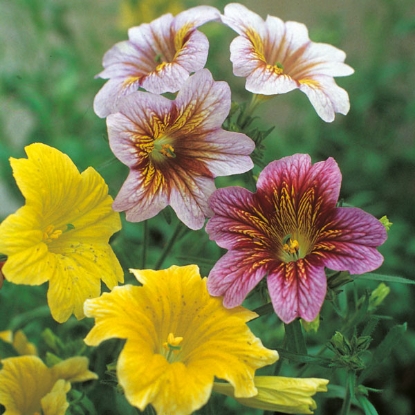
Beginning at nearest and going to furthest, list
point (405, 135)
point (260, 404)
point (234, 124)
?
point (260, 404)
point (234, 124)
point (405, 135)

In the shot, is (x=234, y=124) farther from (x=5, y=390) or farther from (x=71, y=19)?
(x=71, y=19)

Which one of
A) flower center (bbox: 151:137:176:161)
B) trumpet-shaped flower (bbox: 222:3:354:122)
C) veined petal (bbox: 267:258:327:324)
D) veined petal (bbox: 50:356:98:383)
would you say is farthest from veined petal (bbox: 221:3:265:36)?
veined petal (bbox: 50:356:98:383)

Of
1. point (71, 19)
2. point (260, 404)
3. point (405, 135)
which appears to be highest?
point (260, 404)

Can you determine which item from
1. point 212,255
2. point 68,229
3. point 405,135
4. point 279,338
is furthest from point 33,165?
point 405,135

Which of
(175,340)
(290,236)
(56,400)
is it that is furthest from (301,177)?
(56,400)

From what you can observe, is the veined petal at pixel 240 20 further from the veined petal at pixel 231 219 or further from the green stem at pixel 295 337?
the green stem at pixel 295 337

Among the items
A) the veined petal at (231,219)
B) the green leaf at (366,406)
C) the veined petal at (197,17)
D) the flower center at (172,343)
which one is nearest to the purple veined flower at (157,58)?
the veined petal at (197,17)

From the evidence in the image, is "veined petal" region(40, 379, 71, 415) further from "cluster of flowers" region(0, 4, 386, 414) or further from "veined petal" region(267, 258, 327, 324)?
"veined petal" region(267, 258, 327, 324)
